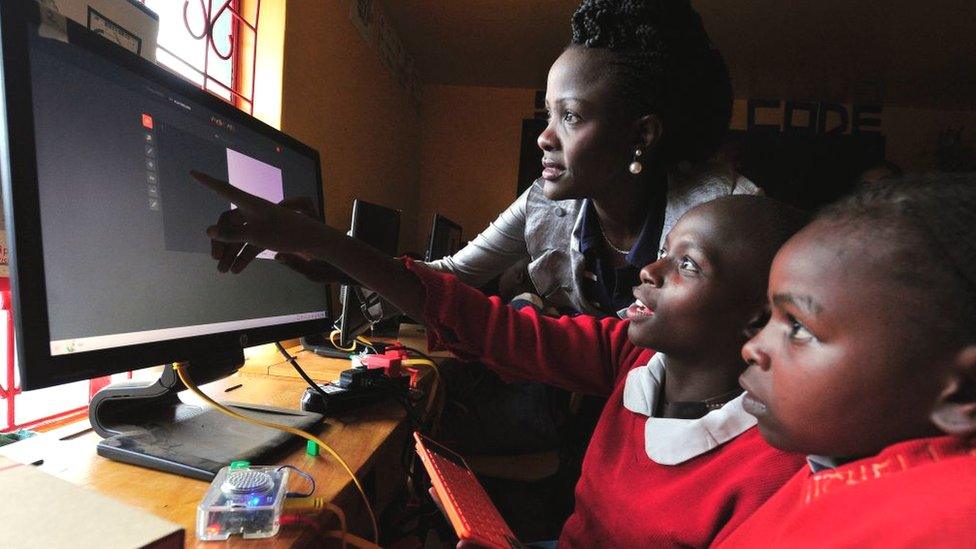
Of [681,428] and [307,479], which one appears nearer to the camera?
[307,479]

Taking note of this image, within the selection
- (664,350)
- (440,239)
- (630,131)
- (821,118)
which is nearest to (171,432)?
(664,350)

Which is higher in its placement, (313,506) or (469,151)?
(469,151)

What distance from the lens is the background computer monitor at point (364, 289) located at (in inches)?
45.6

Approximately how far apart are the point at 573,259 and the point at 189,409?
77cm

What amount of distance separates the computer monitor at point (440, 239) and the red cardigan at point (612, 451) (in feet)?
4.04

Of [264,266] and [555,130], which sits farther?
[555,130]

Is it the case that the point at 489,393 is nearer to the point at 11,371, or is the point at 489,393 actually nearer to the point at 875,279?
the point at 11,371

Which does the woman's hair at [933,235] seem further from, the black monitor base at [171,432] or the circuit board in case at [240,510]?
the black monitor base at [171,432]

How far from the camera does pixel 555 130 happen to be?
0.96 meters

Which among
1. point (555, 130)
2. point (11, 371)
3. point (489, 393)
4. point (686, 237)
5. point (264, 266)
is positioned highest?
point (555, 130)

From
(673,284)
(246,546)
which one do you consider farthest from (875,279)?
(246,546)

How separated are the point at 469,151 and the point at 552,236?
2.67 metres

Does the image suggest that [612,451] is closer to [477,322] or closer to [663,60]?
[477,322]

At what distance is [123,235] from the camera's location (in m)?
0.52
